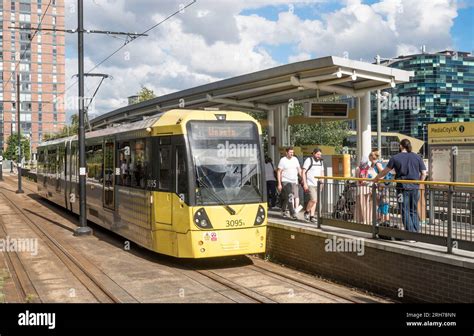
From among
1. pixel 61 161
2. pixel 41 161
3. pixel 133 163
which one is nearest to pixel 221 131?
pixel 133 163

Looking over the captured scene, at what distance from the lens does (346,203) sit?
372 inches

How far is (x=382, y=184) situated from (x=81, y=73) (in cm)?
933

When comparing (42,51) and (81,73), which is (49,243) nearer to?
(81,73)

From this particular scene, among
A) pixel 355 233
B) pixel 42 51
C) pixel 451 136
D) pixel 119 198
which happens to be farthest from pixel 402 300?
pixel 42 51

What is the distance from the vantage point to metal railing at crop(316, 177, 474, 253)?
7.17 metres

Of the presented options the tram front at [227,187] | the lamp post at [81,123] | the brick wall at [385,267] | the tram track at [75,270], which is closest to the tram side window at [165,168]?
the tram front at [227,187]

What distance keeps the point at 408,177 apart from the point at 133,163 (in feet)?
19.5

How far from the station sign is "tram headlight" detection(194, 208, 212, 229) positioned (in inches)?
246

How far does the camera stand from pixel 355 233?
926 cm

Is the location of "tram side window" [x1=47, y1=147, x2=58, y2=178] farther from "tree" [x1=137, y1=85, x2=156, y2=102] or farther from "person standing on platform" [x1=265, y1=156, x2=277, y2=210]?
"tree" [x1=137, y1=85, x2=156, y2=102]

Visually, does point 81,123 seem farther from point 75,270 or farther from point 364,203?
point 364,203

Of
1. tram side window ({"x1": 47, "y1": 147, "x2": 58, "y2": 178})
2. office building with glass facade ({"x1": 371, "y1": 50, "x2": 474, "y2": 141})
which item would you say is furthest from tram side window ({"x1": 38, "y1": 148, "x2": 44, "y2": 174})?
office building with glass facade ({"x1": 371, "y1": 50, "x2": 474, "y2": 141})

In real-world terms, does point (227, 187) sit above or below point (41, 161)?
below

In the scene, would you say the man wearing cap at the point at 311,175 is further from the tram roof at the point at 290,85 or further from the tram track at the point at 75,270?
the tram track at the point at 75,270
